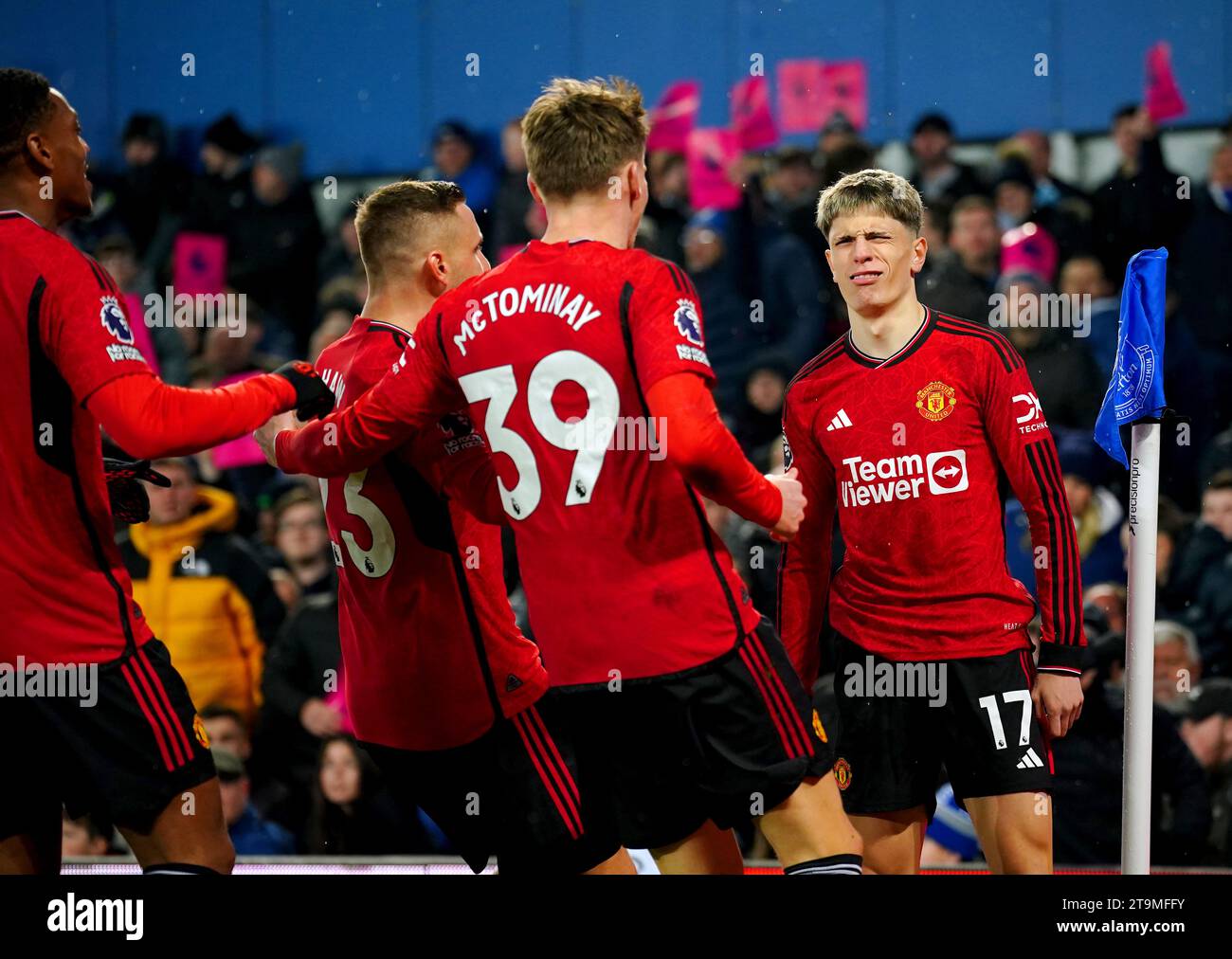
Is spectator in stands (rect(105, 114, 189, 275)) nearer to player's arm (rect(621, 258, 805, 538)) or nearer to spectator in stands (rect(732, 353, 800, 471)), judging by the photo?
spectator in stands (rect(732, 353, 800, 471))

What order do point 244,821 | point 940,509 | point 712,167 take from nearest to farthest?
point 940,509
point 244,821
point 712,167

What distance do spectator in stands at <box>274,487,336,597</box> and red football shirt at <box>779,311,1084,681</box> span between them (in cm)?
279

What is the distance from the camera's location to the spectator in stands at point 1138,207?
6.15 meters

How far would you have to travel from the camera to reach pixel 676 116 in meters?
6.65

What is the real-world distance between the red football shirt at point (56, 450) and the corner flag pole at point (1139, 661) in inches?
85.0

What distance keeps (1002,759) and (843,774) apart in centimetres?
38

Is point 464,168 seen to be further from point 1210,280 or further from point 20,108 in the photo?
point 20,108

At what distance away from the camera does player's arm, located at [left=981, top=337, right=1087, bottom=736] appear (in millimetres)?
3291

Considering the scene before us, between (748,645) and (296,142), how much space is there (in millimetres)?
4884

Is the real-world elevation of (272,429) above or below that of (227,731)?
above

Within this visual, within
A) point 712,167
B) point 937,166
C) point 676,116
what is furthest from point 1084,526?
point 676,116

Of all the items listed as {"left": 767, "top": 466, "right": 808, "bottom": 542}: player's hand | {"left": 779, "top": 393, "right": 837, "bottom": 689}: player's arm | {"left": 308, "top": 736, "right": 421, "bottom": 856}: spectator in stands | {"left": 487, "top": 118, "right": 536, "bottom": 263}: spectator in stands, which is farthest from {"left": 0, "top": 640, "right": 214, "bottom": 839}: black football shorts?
{"left": 487, "top": 118, "right": 536, "bottom": 263}: spectator in stands

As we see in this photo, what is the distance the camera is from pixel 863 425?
3.43 meters

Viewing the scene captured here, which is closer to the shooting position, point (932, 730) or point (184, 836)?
point (184, 836)
